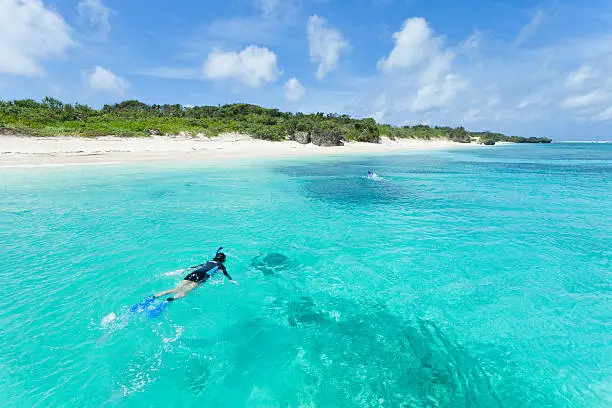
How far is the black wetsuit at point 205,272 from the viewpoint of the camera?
8.14m

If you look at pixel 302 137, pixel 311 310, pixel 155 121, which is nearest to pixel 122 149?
pixel 155 121

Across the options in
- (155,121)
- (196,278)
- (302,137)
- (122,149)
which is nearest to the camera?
(196,278)

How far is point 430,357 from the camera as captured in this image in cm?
602

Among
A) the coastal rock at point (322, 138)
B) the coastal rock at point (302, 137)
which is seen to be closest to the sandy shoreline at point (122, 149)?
the coastal rock at point (302, 137)

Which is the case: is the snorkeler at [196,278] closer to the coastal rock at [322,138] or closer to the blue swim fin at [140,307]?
the blue swim fin at [140,307]

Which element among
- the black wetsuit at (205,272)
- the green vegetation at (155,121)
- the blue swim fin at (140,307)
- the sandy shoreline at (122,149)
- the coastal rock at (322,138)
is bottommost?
the blue swim fin at (140,307)

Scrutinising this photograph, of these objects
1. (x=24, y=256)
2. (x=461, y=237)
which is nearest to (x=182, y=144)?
(x=24, y=256)

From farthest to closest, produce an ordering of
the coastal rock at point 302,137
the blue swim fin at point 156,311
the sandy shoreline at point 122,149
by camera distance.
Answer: the coastal rock at point 302,137 → the sandy shoreline at point 122,149 → the blue swim fin at point 156,311

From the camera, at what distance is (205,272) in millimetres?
8398

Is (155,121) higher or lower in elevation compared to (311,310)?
higher

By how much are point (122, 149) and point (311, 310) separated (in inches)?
1842

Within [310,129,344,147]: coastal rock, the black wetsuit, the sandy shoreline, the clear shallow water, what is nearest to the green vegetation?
[310,129,344,147]: coastal rock

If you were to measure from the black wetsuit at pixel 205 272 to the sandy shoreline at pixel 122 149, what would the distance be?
34.9m

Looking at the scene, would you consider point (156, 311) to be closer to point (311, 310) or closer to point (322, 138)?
point (311, 310)
